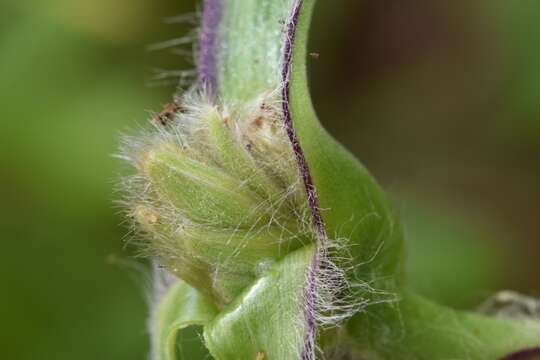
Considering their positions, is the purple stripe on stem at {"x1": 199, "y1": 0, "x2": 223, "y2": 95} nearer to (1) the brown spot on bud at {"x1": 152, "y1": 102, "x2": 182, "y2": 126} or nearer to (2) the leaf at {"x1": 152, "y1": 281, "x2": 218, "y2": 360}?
(1) the brown spot on bud at {"x1": 152, "y1": 102, "x2": 182, "y2": 126}

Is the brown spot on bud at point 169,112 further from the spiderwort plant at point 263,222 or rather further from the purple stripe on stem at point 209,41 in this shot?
the purple stripe on stem at point 209,41

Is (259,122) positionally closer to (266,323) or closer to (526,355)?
(266,323)

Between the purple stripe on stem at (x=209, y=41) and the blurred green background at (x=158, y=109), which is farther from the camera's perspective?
the blurred green background at (x=158, y=109)

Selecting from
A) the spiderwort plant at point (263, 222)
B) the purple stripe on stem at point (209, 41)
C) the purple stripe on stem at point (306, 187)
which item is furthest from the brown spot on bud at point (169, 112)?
the purple stripe on stem at point (306, 187)

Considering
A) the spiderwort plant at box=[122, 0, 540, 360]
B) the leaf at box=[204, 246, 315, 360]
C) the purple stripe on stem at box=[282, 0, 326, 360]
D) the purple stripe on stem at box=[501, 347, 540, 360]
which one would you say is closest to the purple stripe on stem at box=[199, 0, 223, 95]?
the spiderwort plant at box=[122, 0, 540, 360]

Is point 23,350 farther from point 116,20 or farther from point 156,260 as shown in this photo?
point 156,260

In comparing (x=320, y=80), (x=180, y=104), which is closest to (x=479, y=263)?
(x=320, y=80)

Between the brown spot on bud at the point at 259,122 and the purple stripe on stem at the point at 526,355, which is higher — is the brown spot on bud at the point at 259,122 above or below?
above
